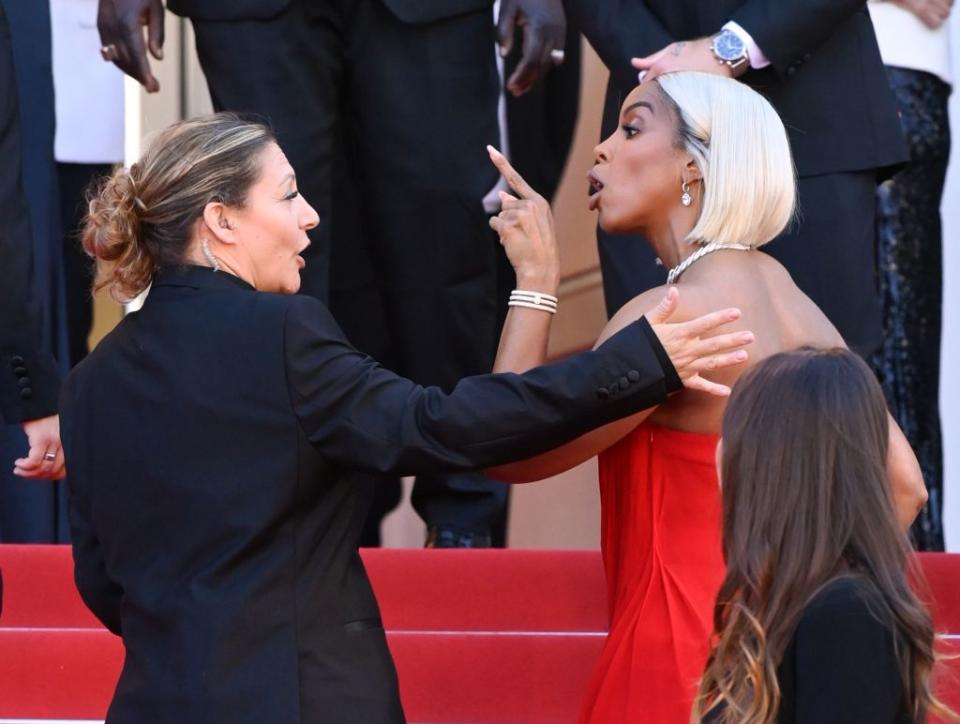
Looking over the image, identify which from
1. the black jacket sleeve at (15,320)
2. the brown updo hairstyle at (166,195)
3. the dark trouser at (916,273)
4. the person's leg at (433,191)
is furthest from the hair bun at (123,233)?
the dark trouser at (916,273)

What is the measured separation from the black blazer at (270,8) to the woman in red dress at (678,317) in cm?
117

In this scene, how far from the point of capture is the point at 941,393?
228 inches

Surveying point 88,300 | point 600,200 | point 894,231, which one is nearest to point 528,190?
point 600,200

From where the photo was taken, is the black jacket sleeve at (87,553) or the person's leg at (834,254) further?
the person's leg at (834,254)

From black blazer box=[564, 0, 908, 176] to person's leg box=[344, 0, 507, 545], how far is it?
350 millimetres

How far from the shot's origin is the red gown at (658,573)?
275 cm

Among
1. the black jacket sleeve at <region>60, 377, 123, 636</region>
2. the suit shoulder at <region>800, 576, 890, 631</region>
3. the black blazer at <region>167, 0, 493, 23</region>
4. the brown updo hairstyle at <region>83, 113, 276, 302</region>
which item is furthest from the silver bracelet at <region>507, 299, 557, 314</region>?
the black blazer at <region>167, 0, 493, 23</region>

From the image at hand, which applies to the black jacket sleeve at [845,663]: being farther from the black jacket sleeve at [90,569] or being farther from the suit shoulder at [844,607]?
the black jacket sleeve at [90,569]

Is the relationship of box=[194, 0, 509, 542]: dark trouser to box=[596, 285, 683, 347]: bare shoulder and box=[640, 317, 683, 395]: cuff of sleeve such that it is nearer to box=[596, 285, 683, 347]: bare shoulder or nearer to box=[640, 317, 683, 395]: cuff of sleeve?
box=[596, 285, 683, 347]: bare shoulder

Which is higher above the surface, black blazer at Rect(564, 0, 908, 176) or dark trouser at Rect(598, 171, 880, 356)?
black blazer at Rect(564, 0, 908, 176)

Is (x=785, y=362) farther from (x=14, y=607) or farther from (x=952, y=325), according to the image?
(x=952, y=325)

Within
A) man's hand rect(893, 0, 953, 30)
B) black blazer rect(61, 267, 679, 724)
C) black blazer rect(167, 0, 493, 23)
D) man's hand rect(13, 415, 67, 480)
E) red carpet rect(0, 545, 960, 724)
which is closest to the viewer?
black blazer rect(61, 267, 679, 724)

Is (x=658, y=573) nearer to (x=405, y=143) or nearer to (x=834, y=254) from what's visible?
(x=834, y=254)

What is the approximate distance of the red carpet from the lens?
3520 millimetres
